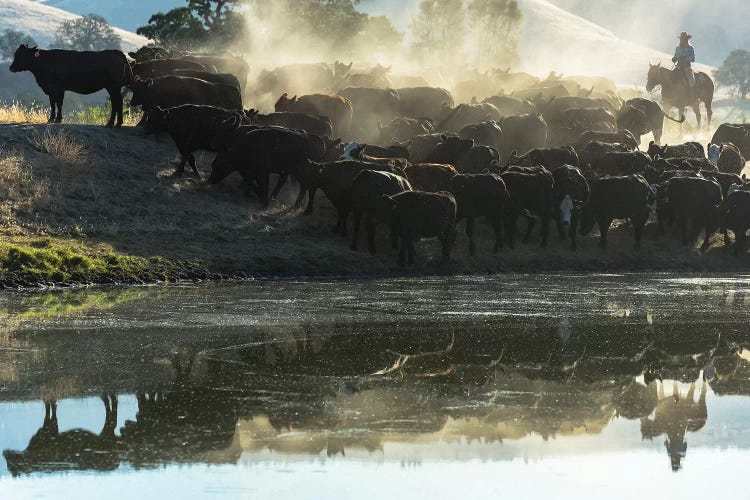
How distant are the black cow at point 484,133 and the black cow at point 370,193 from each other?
27.9 ft

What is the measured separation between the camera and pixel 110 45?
14625 centimetres

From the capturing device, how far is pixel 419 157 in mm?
32812

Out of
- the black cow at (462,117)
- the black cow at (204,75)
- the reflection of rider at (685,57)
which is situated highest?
the reflection of rider at (685,57)

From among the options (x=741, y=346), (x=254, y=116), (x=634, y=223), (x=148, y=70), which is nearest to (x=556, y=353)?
(x=741, y=346)

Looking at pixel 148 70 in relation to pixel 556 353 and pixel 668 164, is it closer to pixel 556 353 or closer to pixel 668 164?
pixel 668 164

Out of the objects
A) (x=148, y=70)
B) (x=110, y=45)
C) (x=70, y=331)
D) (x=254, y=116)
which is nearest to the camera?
(x=70, y=331)

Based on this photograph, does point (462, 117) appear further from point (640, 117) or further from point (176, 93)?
point (176, 93)

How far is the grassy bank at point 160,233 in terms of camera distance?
77.3ft

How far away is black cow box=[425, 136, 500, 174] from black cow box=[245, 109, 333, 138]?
3.19m

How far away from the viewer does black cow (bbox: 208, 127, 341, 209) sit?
2867 centimetres

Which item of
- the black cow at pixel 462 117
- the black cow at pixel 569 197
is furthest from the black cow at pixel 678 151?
the black cow at pixel 569 197

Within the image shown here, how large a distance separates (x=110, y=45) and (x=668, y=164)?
396ft

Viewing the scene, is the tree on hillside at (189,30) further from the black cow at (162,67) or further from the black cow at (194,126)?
the black cow at (194,126)

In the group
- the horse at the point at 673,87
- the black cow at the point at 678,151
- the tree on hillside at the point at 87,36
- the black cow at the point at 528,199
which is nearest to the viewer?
the black cow at the point at 528,199
